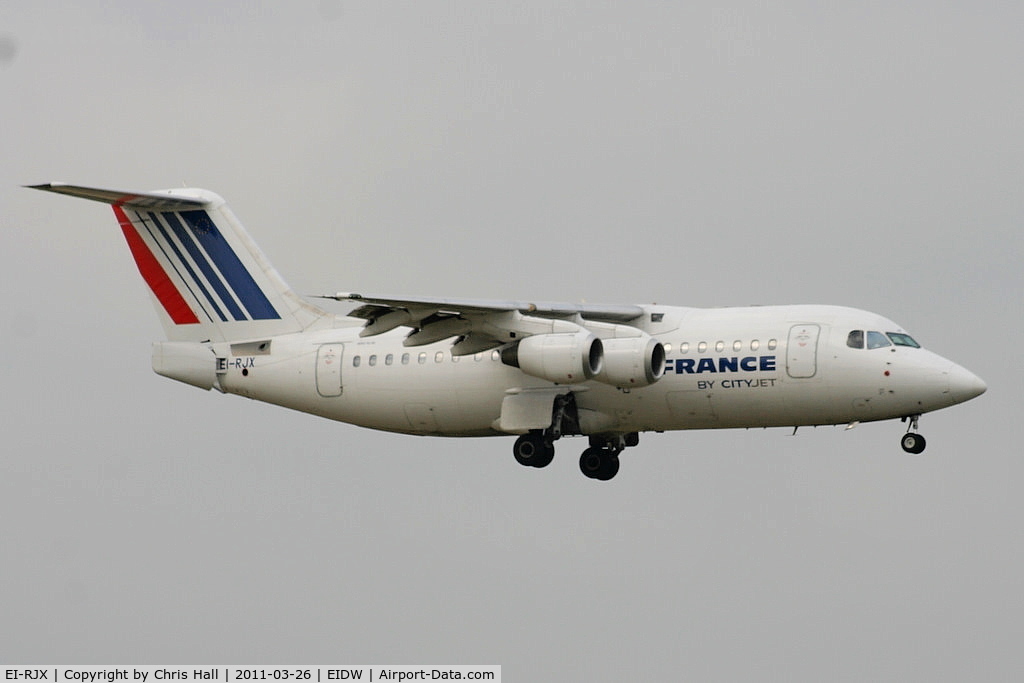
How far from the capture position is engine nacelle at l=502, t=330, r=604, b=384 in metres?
28.3

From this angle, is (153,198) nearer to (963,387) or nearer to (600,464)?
(600,464)

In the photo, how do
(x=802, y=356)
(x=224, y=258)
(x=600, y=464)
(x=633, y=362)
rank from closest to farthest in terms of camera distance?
(x=633, y=362) → (x=802, y=356) → (x=600, y=464) → (x=224, y=258)

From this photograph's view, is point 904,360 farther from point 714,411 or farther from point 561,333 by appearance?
point 561,333

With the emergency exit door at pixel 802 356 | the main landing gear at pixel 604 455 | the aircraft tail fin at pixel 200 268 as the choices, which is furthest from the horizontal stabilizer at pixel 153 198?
the emergency exit door at pixel 802 356

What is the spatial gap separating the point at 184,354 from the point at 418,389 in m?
4.36

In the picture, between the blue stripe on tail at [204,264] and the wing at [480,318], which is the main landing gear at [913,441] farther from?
the blue stripe on tail at [204,264]

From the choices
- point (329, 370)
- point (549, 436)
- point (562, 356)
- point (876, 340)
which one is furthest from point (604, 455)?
point (876, 340)

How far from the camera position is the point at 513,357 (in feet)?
96.0

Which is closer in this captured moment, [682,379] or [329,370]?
[682,379]

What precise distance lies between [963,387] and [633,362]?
4.72m

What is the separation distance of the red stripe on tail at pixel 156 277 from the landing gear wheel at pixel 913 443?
11.9m

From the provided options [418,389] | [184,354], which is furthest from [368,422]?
[184,354]

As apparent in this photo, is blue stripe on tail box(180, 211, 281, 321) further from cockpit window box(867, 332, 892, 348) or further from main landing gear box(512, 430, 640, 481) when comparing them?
cockpit window box(867, 332, 892, 348)

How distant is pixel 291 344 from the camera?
32125 mm
